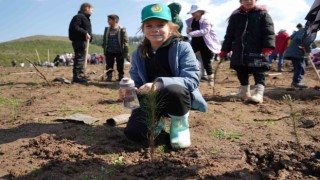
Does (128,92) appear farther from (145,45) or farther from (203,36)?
(203,36)

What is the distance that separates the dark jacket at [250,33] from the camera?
192 inches

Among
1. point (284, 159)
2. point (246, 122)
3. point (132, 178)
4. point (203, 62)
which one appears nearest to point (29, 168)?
point (132, 178)

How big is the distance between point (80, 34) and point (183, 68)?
16.9ft

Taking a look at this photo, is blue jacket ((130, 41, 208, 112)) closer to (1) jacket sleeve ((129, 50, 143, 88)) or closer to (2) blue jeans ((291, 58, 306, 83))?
(1) jacket sleeve ((129, 50, 143, 88))

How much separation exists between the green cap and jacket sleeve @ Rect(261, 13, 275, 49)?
7.90 feet

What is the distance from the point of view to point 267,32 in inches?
191

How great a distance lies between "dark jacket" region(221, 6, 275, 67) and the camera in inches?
192

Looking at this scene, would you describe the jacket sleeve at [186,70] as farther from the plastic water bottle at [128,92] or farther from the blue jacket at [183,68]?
the plastic water bottle at [128,92]

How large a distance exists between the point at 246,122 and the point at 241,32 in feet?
5.59

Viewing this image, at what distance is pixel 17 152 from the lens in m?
2.97

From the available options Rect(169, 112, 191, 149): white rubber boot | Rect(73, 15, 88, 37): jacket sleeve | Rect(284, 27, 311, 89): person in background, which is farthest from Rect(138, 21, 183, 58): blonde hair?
Rect(284, 27, 311, 89): person in background

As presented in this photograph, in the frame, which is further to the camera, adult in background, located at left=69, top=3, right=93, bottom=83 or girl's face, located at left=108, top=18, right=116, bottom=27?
girl's face, located at left=108, top=18, right=116, bottom=27

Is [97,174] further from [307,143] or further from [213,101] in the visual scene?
[213,101]

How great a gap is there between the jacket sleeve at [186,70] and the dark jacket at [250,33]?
7.12 feet
